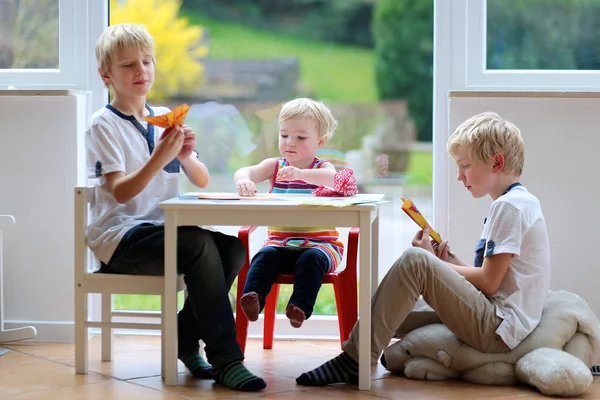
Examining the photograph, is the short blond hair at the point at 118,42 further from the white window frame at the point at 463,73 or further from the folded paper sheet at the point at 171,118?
the white window frame at the point at 463,73

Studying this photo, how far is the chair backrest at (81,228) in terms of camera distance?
8.61 ft

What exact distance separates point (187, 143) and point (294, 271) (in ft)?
1.65

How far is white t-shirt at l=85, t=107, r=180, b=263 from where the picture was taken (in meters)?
2.64

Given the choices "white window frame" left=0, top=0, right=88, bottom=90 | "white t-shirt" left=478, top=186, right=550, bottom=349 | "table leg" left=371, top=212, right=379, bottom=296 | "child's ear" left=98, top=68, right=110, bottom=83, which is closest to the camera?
"white t-shirt" left=478, top=186, right=550, bottom=349

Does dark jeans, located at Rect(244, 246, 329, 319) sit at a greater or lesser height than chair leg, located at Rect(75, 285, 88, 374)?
greater

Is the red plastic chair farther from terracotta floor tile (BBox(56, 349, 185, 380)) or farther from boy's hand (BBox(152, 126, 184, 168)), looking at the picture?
boy's hand (BBox(152, 126, 184, 168))

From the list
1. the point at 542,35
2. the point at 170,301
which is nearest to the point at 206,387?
the point at 170,301

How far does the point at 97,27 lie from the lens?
130 inches

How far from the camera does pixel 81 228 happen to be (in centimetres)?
264

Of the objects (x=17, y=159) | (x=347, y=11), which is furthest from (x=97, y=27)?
(x=347, y=11)

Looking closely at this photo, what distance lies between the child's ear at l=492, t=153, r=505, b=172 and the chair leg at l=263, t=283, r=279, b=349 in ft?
2.78

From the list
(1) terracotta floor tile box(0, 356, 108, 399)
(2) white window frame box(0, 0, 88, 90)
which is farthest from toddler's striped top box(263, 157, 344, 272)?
(2) white window frame box(0, 0, 88, 90)

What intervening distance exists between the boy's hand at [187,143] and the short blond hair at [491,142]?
0.76 m

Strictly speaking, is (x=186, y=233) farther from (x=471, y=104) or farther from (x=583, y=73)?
(x=583, y=73)
